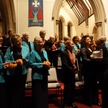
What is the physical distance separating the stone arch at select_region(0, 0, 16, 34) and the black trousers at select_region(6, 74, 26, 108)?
6.15 m

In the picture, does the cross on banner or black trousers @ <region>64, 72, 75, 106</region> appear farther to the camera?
the cross on banner

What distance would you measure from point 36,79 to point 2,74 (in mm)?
649

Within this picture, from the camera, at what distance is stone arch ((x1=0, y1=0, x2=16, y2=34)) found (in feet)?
34.0

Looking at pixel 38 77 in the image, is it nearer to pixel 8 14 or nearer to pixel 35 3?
pixel 35 3

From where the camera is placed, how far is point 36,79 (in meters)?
4.56

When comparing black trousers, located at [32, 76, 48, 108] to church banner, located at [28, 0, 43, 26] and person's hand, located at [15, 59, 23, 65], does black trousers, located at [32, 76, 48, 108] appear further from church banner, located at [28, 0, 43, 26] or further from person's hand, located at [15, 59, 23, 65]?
church banner, located at [28, 0, 43, 26]

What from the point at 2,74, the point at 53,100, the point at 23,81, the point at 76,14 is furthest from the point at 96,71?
the point at 76,14

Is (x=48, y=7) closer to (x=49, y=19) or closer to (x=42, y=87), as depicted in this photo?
(x=49, y=19)

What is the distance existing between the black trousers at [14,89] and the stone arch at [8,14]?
6153 mm

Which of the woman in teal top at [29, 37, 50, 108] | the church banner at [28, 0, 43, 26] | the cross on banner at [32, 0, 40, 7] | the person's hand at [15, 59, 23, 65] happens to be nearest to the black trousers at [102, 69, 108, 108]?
the woman in teal top at [29, 37, 50, 108]

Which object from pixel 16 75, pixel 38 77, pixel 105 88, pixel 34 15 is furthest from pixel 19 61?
pixel 34 15

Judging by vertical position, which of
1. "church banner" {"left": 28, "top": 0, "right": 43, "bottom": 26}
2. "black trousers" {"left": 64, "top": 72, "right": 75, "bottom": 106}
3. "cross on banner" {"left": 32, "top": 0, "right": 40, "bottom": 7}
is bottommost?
"black trousers" {"left": 64, "top": 72, "right": 75, "bottom": 106}

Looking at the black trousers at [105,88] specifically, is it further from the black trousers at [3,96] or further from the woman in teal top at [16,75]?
the black trousers at [3,96]

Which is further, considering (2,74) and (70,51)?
(70,51)
